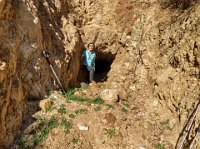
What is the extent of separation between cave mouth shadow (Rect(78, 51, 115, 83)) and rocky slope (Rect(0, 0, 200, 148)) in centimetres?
4

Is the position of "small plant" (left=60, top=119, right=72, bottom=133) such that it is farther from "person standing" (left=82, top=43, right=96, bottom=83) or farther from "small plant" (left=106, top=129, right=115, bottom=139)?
"person standing" (left=82, top=43, right=96, bottom=83)

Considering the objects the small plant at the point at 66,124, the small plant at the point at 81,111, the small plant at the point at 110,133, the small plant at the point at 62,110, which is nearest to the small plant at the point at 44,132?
the small plant at the point at 66,124

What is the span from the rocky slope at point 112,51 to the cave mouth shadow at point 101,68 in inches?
1.7

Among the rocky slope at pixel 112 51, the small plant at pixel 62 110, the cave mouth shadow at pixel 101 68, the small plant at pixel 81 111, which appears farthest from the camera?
the cave mouth shadow at pixel 101 68

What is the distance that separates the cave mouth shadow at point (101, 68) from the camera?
33.2 feet

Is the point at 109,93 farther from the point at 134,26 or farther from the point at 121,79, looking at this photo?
the point at 134,26

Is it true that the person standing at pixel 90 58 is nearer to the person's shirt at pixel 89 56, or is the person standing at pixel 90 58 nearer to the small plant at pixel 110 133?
the person's shirt at pixel 89 56

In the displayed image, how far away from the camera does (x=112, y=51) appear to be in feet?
33.3

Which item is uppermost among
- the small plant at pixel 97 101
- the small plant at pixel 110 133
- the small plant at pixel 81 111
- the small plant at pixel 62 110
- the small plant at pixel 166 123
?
the small plant at pixel 97 101

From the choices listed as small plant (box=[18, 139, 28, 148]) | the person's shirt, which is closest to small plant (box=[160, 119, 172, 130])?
the person's shirt

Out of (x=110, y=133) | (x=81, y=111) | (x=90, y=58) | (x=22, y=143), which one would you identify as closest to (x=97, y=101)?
(x=81, y=111)

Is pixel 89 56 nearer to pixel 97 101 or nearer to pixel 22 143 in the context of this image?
pixel 97 101

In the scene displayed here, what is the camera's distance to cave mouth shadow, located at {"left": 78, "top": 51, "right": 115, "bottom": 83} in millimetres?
10130

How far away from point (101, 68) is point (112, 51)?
46.7 inches
